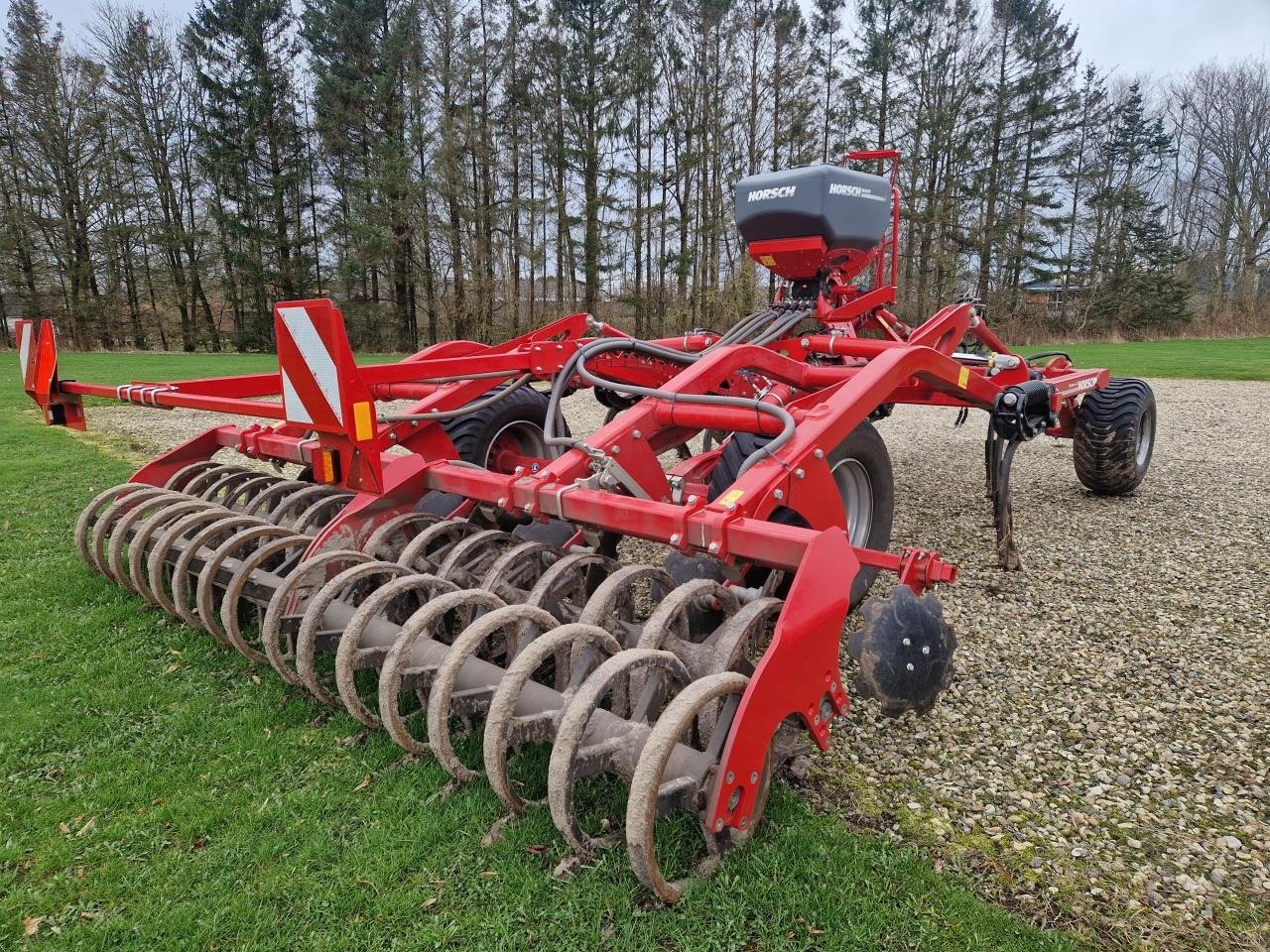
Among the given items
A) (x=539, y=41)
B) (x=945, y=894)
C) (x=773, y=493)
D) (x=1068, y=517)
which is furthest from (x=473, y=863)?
(x=539, y=41)

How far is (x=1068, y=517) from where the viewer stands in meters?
5.86

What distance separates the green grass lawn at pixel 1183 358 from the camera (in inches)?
645

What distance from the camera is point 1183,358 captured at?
20.0m

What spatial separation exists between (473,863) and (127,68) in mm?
34214

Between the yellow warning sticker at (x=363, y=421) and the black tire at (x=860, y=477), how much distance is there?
1.40 m

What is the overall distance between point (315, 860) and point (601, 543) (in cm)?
160

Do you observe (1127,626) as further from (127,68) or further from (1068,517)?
(127,68)

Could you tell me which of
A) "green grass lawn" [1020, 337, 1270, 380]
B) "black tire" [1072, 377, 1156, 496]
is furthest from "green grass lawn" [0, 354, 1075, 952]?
"green grass lawn" [1020, 337, 1270, 380]

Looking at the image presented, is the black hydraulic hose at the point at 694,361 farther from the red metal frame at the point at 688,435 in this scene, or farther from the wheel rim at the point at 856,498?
the wheel rim at the point at 856,498

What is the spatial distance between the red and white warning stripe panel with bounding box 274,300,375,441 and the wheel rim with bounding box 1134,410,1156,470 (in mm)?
6100

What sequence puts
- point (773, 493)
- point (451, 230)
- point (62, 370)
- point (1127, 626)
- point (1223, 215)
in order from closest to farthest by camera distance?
point (773, 493) → point (1127, 626) → point (62, 370) → point (451, 230) → point (1223, 215)

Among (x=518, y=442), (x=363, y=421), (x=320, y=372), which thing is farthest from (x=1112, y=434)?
(x=320, y=372)

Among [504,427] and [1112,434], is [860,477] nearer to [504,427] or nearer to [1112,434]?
[504,427]

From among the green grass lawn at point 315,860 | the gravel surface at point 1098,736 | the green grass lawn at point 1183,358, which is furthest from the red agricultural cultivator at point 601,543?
the green grass lawn at point 1183,358
